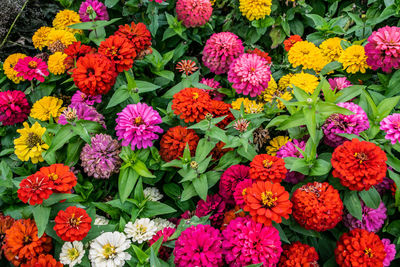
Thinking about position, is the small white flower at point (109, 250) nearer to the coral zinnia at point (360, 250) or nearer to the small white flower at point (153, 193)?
the small white flower at point (153, 193)

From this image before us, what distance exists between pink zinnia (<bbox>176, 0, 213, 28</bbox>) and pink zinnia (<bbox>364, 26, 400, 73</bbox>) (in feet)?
3.31

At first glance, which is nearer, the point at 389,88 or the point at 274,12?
the point at 389,88

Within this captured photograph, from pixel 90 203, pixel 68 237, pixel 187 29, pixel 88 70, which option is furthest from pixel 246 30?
pixel 68 237

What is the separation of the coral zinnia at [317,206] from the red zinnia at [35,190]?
105 centimetres

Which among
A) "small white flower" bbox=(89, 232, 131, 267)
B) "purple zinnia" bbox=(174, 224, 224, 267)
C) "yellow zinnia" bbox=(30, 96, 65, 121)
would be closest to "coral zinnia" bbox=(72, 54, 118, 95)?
"yellow zinnia" bbox=(30, 96, 65, 121)

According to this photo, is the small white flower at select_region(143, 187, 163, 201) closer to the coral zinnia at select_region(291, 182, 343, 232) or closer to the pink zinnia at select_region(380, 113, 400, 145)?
the coral zinnia at select_region(291, 182, 343, 232)

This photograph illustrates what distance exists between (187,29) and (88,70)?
883 millimetres

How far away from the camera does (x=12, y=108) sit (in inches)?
73.9

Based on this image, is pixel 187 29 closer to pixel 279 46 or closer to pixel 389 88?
pixel 279 46

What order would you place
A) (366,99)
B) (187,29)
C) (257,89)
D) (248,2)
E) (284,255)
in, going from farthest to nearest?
(187,29) < (248,2) < (257,89) < (366,99) < (284,255)

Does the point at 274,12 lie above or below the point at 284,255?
above

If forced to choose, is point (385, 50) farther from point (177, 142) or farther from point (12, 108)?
point (12, 108)

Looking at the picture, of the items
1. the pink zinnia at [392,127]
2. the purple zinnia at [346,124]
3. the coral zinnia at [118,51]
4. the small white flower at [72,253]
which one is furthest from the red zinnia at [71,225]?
the pink zinnia at [392,127]

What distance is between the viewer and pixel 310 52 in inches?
77.3
